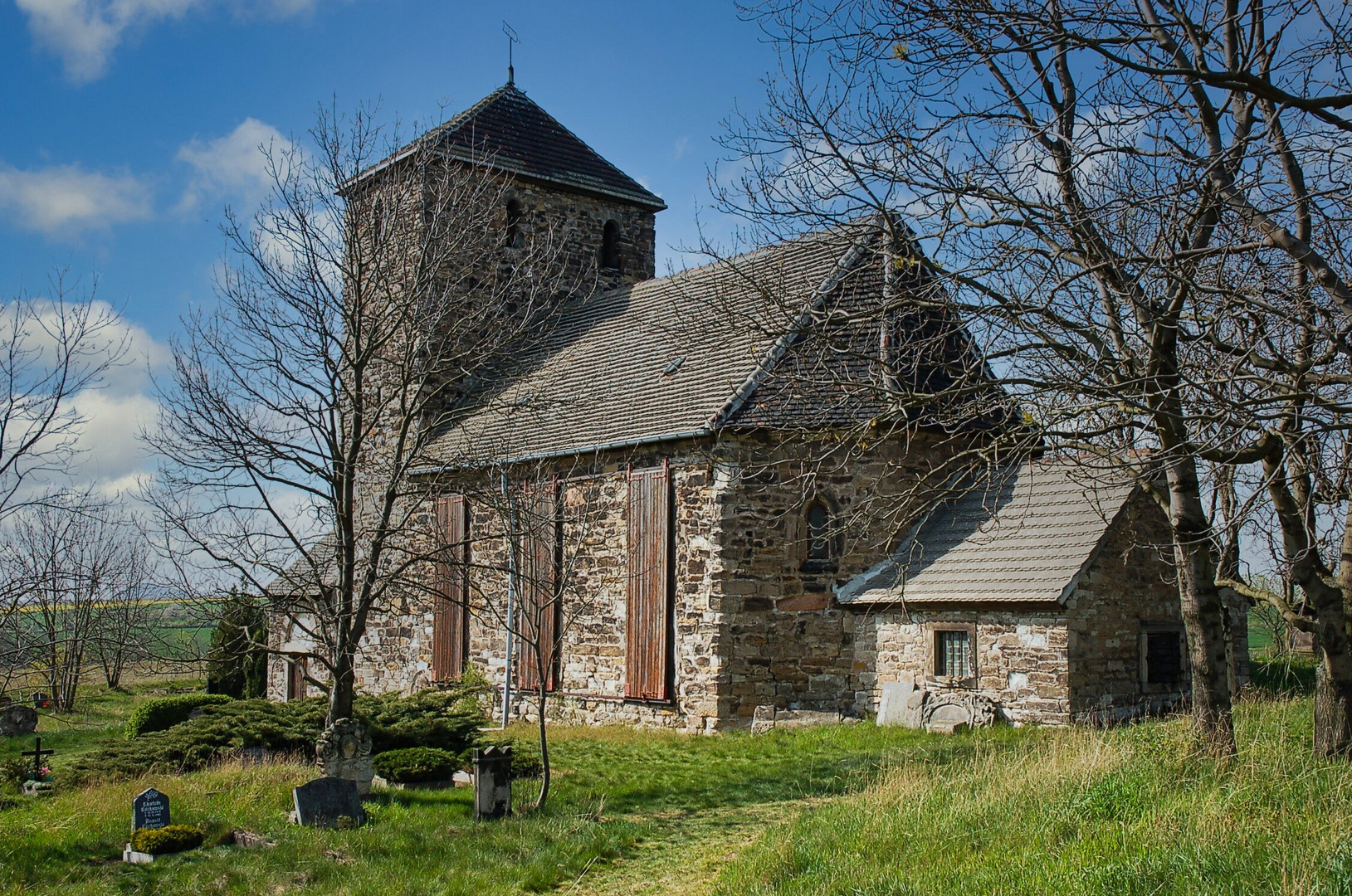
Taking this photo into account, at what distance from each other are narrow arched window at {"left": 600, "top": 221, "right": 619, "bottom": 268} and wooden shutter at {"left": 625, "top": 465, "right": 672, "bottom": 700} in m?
9.96

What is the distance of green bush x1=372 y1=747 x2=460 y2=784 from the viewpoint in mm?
11797

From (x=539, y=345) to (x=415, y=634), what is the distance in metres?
6.21

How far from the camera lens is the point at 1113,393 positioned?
23.2 feet

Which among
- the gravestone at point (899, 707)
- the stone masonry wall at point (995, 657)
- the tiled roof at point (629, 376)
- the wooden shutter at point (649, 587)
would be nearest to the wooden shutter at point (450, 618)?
the tiled roof at point (629, 376)

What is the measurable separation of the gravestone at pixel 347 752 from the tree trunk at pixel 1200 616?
7.88 m

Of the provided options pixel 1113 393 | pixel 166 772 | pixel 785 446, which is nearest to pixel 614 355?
pixel 785 446

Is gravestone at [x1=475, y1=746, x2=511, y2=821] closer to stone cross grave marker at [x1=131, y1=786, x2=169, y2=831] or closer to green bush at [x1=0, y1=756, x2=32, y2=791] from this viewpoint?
stone cross grave marker at [x1=131, y1=786, x2=169, y2=831]

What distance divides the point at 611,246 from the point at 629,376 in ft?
25.6

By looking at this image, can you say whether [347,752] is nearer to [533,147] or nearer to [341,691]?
[341,691]

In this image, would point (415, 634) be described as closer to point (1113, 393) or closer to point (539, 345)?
point (539, 345)

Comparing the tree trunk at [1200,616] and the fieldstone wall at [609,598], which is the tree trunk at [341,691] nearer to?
the fieldstone wall at [609,598]

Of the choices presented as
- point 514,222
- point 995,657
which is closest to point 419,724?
point 995,657

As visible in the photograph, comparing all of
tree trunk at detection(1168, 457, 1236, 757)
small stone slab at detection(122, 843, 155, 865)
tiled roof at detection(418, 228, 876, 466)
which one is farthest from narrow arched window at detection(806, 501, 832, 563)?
small stone slab at detection(122, 843, 155, 865)

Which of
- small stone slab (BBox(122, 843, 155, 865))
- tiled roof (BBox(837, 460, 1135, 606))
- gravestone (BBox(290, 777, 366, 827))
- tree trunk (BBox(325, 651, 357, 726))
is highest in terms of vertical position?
tiled roof (BBox(837, 460, 1135, 606))
